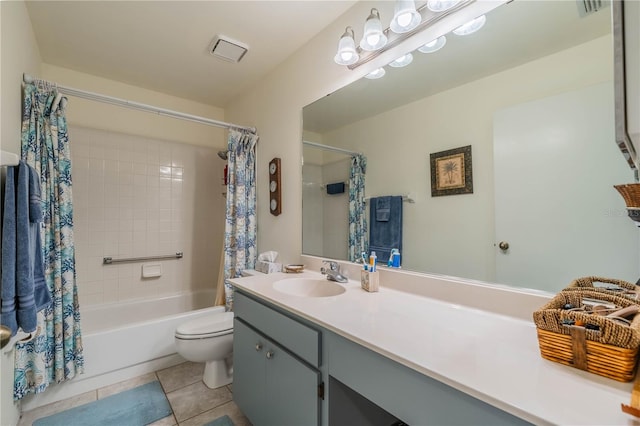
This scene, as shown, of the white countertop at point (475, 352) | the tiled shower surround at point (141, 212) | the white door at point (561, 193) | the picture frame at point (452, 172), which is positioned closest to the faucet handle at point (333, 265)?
the white countertop at point (475, 352)

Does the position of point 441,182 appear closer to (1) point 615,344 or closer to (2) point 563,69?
(2) point 563,69

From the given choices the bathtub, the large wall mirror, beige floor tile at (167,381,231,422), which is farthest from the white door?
the bathtub

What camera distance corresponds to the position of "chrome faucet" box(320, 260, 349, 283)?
1506 mm

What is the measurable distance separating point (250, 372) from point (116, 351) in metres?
1.23

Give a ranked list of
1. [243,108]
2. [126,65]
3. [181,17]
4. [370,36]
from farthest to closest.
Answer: [243,108], [126,65], [181,17], [370,36]

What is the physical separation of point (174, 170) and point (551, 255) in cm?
311

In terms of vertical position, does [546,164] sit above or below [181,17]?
below

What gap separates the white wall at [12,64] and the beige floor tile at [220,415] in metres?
1.69

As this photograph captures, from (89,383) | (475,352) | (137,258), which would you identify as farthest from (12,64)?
(475,352)

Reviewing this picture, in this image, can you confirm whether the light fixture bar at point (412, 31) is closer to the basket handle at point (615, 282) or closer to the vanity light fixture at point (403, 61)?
the vanity light fixture at point (403, 61)

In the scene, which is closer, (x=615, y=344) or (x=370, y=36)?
(x=615, y=344)

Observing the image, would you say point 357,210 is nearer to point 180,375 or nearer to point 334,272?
point 334,272

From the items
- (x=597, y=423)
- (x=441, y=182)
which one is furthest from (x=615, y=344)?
(x=441, y=182)

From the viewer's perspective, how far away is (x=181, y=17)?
1.73 meters
